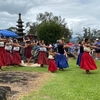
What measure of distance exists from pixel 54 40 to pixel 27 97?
27848 millimetres

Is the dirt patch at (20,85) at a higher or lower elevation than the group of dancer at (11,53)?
lower

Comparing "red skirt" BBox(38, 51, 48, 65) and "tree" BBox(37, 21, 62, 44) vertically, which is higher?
"tree" BBox(37, 21, 62, 44)

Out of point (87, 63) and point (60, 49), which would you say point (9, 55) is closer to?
point (60, 49)

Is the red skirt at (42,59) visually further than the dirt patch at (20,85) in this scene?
Yes

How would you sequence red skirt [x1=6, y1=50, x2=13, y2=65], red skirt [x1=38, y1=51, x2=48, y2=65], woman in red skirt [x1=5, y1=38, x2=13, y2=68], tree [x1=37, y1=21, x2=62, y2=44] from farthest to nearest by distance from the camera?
tree [x1=37, y1=21, x2=62, y2=44] → red skirt [x1=38, y1=51, x2=48, y2=65] → red skirt [x1=6, y1=50, x2=13, y2=65] → woman in red skirt [x1=5, y1=38, x2=13, y2=68]

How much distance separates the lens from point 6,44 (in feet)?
45.0

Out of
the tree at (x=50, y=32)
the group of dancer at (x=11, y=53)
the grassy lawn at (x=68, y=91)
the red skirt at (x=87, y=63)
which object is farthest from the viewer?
the tree at (x=50, y=32)

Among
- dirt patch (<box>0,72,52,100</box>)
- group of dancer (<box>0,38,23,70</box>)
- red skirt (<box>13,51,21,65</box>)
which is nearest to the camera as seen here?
dirt patch (<box>0,72,52,100</box>)

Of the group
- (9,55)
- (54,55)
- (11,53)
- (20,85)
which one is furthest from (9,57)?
(20,85)

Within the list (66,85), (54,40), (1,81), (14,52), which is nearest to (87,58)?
(66,85)

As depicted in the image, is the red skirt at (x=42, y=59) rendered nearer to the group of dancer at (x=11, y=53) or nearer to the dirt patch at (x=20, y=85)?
the group of dancer at (x=11, y=53)

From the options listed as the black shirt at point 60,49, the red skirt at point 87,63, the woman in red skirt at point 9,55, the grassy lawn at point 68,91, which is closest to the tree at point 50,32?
the woman in red skirt at point 9,55

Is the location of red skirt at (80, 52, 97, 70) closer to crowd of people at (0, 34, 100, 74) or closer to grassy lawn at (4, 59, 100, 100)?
crowd of people at (0, 34, 100, 74)

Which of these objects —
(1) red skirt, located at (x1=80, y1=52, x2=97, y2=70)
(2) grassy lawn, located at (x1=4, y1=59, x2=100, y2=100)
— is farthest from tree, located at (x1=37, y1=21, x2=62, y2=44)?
(2) grassy lawn, located at (x1=4, y1=59, x2=100, y2=100)
